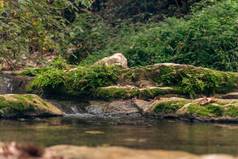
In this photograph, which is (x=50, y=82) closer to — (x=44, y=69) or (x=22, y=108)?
(x=44, y=69)

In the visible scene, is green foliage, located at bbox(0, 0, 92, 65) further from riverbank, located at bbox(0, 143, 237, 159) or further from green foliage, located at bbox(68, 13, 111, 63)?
green foliage, located at bbox(68, 13, 111, 63)

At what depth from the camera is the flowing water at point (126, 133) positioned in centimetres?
998

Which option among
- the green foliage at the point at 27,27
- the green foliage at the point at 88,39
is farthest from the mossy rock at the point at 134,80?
the green foliage at the point at 88,39

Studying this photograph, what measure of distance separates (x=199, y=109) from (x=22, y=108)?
4020mm

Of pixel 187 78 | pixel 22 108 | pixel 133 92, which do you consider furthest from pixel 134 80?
pixel 22 108

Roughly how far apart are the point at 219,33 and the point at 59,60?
5.34m

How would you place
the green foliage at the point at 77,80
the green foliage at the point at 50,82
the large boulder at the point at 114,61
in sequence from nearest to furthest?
the green foliage at the point at 77,80 → the green foliage at the point at 50,82 → the large boulder at the point at 114,61

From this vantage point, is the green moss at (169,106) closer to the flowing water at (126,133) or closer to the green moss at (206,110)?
the green moss at (206,110)

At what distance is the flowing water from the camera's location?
9.98m

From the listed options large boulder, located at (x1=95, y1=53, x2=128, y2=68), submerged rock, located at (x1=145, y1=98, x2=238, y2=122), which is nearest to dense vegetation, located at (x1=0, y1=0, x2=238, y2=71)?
large boulder, located at (x1=95, y1=53, x2=128, y2=68)

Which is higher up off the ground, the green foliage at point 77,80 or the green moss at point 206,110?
the green foliage at point 77,80

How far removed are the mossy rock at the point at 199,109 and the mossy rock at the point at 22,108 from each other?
8.53ft

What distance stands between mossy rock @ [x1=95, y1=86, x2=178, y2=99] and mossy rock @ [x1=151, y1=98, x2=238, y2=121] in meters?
1.14

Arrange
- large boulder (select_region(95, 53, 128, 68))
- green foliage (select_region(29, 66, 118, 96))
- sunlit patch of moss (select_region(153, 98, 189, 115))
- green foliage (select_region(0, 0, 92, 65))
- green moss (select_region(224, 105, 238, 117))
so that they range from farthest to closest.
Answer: large boulder (select_region(95, 53, 128, 68)), green foliage (select_region(29, 66, 118, 96)), sunlit patch of moss (select_region(153, 98, 189, 115)), green foliage (select_region(0, 0, 92, 65)), green moss (select_region(224, 105, 238, 117))
